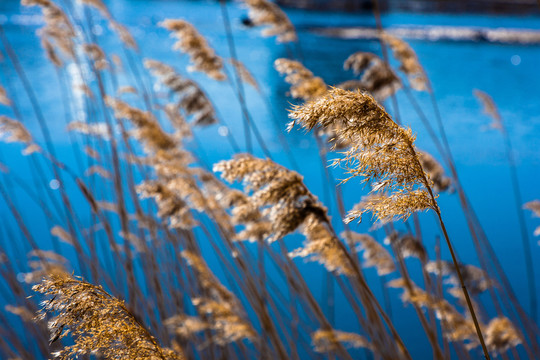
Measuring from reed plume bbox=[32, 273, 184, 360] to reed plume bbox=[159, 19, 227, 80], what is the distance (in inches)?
67.2

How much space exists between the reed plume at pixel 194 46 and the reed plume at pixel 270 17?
14.5 inches

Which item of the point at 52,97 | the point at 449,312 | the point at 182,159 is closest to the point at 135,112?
the point at 182,159

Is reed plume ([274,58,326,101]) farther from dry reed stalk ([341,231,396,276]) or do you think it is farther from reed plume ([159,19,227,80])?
dry reed stalk ([341,231,396,276])

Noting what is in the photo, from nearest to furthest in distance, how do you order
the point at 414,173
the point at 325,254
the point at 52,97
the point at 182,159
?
1. the point at 414,173
2. the point at 325,254
3. the point at 182,159
4. the point at 52,97

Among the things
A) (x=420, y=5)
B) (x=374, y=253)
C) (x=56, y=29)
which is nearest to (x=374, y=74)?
(x=374, y=253)

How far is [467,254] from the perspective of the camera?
431 cm

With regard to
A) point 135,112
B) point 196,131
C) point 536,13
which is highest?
point 536,13

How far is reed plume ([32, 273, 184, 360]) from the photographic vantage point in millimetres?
856

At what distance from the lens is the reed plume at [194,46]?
7.55 ft

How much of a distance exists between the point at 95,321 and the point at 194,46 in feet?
5.90

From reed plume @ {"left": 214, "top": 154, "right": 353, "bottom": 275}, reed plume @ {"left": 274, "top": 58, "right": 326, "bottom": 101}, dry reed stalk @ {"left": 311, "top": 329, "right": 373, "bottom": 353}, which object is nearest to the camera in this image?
reed plume @ {"left": 214, "top": 154, "right": 353, "bottom": 275}

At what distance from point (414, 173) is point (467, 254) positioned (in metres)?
3.93

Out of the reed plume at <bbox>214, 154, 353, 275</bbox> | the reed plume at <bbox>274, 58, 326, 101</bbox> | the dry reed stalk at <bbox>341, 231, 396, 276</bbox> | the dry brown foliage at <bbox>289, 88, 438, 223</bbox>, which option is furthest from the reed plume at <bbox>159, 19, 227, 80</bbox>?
the dry brown foliage at <bbox>289, 88, 438, 223</bbox>

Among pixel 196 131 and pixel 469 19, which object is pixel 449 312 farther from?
pixel 469 19
